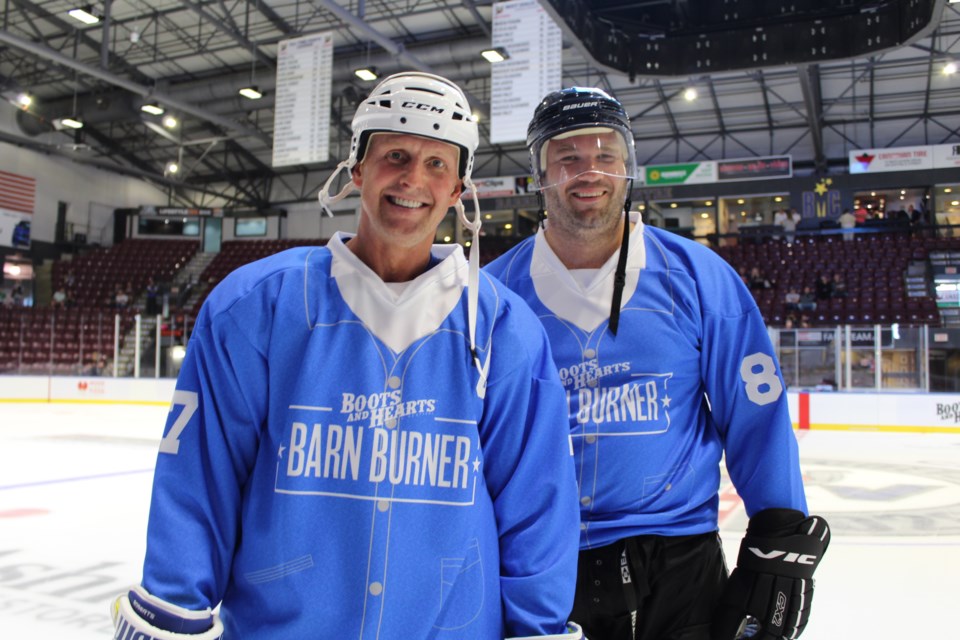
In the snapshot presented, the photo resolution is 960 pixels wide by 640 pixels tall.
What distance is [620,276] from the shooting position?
1570 millimetres

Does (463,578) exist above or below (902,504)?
above

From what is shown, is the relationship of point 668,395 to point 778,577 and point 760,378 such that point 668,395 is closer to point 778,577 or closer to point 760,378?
point 760,378

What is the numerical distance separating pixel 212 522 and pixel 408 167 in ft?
1.96

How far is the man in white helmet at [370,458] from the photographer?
1.07 m

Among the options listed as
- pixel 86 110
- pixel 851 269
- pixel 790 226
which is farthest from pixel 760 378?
pixel 86 110

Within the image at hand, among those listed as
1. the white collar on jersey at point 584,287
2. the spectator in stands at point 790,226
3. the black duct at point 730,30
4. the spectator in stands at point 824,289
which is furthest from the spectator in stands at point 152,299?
the white collar on jersey at point 584,287

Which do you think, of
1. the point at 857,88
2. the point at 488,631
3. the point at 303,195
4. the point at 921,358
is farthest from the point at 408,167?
the point at 303,195

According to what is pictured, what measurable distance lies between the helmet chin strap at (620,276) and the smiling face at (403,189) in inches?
17.7

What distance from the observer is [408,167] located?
1.24 m

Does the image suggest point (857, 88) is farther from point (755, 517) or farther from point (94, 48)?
point (755, 517)

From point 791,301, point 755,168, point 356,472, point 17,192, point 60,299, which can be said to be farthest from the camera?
point 17,192

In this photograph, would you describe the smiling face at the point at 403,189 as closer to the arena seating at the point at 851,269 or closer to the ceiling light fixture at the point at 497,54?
the ceiling light fixture at the point at 497,54

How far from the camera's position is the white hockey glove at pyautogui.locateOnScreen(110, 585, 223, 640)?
992 millimetres

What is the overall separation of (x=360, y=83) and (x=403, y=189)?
655 inches
